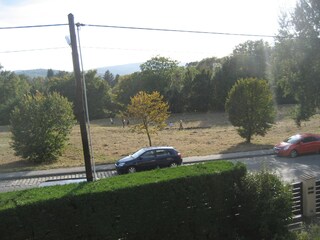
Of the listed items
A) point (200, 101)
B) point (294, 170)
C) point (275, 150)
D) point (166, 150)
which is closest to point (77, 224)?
point (166, 150)

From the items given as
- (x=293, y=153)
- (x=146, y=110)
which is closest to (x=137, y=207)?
(x=293, y=153)

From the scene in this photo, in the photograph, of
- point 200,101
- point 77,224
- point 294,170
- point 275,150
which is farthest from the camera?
point 200,101

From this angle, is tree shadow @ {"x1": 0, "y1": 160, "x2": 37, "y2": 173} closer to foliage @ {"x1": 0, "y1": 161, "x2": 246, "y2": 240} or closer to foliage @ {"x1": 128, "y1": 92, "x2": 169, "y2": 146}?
foliage @ {"x1": 128, "y1": 92, "x2": 169, "y2": 146}

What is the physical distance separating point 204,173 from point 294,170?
12540 millimetres

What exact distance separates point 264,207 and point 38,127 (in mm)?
18663

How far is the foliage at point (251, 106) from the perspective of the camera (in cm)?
3059

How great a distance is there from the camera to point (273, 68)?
3148cm

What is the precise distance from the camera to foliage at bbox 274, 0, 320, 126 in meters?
27.3

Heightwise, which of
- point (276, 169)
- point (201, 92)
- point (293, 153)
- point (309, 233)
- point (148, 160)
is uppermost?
point (201, 92)

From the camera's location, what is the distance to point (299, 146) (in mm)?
25469

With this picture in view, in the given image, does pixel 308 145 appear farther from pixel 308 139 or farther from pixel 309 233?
pixel 309 233

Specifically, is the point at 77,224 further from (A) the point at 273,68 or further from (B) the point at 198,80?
(B) the point at 198,80

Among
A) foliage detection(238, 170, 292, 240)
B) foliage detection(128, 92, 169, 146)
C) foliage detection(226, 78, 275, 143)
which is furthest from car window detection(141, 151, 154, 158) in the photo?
foliage detection(226, 78, 275, 143)

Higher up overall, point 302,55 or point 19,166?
point 302,55
